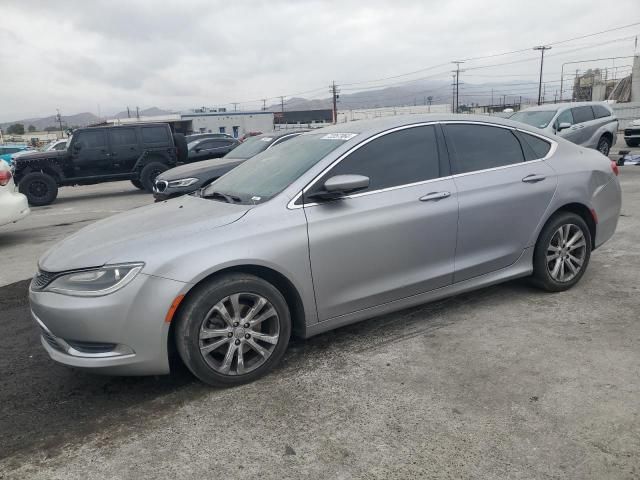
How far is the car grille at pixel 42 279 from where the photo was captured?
3.08m

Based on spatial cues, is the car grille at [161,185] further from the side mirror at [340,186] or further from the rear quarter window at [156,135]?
the side mirror at [340,186]

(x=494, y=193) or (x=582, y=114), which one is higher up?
(x=582, y=114)

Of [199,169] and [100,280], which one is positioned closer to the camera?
[100,280]

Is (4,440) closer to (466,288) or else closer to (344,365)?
(344,365)

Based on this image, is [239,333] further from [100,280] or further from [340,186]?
[340,186]

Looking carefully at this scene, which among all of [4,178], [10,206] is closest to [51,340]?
[10,206]

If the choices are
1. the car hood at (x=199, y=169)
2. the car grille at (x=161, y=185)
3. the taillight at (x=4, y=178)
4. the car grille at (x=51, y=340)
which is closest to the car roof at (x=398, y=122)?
the car grille at (x=51, y=340)

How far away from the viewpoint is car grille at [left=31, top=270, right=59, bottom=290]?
308 cm

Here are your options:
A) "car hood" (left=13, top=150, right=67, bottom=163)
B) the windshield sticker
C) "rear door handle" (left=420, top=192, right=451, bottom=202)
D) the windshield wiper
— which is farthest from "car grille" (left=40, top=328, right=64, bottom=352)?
"car hood" (left=13, top=150, right=67, bottom=163)

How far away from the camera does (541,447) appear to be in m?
2.47

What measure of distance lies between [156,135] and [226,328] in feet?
38.7

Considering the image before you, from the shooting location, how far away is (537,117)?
42.4ft

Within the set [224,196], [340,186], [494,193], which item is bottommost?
[494,193]

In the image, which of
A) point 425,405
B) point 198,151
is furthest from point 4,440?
point 198,151
